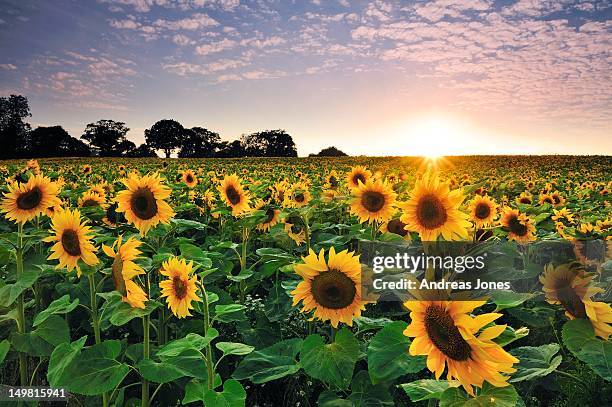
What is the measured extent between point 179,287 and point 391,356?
131cm

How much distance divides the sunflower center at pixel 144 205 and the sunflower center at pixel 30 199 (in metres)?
0.80

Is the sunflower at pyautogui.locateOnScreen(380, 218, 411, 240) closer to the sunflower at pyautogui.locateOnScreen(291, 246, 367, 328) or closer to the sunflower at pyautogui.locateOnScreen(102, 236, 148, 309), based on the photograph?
the sunflower at pyautogui.locateOnScreen(291, 246, 367, 328)

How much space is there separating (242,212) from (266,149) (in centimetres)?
9323

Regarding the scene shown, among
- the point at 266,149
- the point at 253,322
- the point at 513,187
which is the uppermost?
the point at 266,149

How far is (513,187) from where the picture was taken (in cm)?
1464

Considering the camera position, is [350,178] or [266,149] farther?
[266,149]

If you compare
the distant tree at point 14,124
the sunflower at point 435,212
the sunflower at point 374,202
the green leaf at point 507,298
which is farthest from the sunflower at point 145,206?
the distant tree at point 14,124

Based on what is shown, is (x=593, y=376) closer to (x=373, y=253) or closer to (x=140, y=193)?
A: (x=373, y=253)

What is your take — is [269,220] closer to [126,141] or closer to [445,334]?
[445,334]

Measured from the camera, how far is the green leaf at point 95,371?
2.44 m

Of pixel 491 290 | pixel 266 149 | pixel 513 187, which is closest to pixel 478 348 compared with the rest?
pixel 491 290

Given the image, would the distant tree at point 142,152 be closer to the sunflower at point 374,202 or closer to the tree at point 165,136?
the tree at point 165,136

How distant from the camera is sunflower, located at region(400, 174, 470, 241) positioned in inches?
101

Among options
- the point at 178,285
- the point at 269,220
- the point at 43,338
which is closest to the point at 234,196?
the point at 269,220
